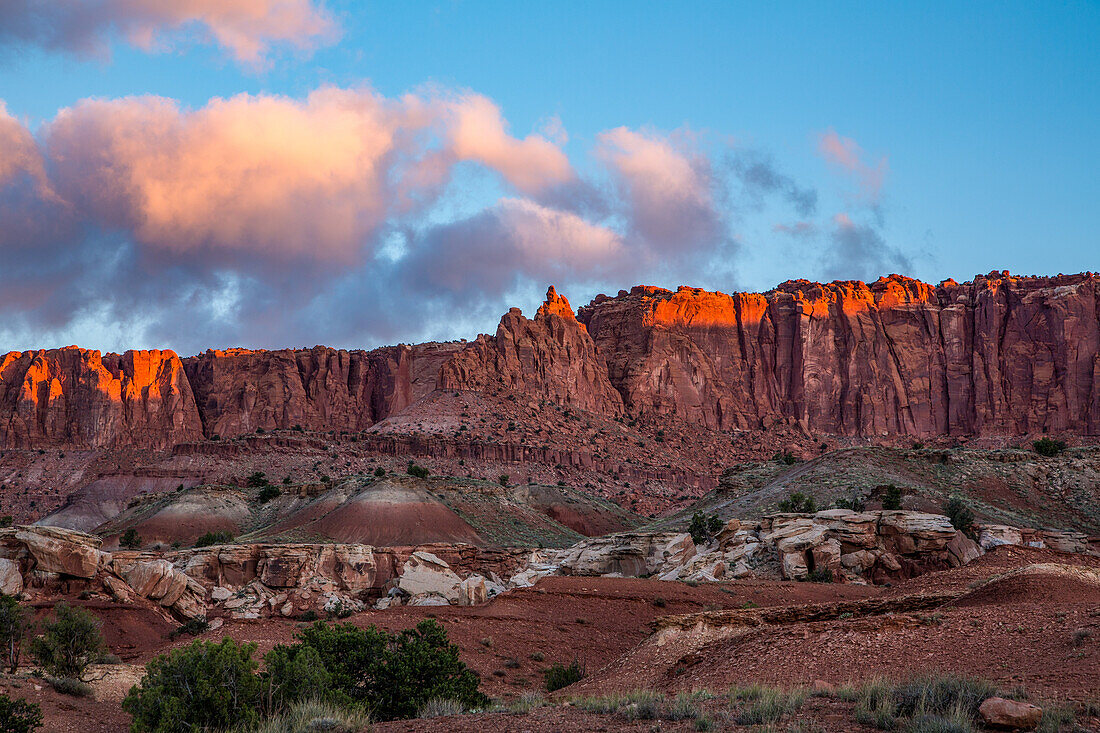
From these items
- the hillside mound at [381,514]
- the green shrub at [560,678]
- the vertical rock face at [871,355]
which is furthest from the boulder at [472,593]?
the vertical rock face at [871,355]

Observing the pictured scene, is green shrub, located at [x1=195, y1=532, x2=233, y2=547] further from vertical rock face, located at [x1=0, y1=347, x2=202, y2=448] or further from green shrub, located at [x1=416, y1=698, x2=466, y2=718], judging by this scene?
vertical rock face, located at [x1=0, y1=347, x2=202, y2=448]

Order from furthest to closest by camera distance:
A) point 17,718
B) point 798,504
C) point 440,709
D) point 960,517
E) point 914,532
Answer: point 798,504 → point 960,517 → point 914,532 → point 440,709 → point 17,718

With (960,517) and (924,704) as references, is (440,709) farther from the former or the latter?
(960,517)

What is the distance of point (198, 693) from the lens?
14.2 m

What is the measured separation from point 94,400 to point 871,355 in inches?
4927

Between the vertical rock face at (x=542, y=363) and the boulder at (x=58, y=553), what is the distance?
81764mm

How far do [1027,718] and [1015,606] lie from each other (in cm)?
825

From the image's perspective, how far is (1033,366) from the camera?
132000mm

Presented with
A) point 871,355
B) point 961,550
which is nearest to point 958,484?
point 961,550

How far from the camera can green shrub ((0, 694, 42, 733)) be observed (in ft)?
46.2

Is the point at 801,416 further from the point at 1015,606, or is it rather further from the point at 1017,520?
the point at 1015,606

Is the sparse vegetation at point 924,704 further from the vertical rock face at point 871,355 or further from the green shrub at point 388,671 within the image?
the vertical rock face at point 871,355

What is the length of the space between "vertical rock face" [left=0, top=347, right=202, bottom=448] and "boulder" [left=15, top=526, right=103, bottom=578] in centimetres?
11944

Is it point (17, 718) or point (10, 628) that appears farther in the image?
point (10, 628)
